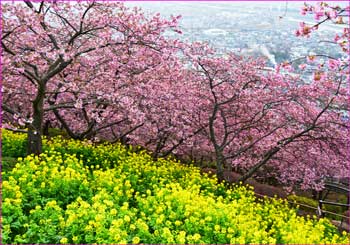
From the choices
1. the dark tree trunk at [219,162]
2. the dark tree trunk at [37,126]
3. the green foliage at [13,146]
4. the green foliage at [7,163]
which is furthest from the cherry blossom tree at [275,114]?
the green foliage at [13,146]

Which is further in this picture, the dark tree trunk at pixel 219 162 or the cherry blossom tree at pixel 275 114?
the dark tree trunk at pixel 219 162

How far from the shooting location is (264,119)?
554 inches

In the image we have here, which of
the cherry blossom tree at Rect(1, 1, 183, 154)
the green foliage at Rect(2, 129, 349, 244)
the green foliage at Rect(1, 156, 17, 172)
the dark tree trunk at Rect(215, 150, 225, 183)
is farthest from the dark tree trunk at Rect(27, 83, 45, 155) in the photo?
the dark tree trunk at Rect(215, 150, 225, 183)

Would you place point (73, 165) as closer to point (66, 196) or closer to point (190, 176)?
point (66, 196)

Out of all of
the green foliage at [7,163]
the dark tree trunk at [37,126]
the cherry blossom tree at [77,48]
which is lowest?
the green foliage at [7,163]

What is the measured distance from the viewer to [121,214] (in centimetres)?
720

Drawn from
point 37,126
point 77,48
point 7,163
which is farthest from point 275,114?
point 7,163

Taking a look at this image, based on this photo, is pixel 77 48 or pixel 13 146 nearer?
pixel 77 48

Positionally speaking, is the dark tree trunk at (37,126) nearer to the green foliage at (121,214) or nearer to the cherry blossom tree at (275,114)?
the green foliage at (121,214)

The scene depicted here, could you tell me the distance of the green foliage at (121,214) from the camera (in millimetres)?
6465

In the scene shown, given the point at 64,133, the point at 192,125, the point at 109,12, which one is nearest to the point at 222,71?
the point at 192,125

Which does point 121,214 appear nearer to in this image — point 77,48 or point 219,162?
point 77,48

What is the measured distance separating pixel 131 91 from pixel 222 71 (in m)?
2.66

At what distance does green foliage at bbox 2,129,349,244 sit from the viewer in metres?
6.46
